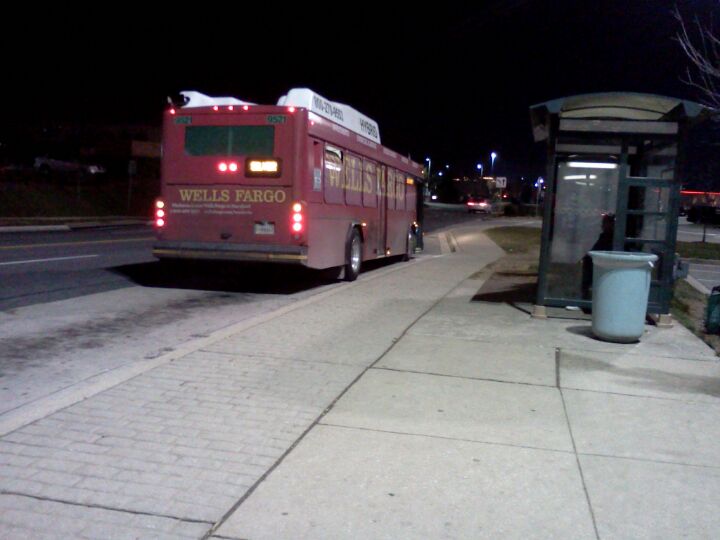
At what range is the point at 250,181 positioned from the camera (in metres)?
12.8

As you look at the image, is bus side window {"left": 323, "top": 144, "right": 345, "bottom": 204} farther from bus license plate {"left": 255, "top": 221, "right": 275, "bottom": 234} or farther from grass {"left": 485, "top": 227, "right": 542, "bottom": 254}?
grass {"left": 485, "top": 227, "right": 542, "bottom": 254}

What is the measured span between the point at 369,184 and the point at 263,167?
4.72 meters

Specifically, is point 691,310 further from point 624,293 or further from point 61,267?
point 61,267

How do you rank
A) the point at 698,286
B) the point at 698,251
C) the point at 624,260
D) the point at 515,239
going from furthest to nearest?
the point at 515,239
the point at 698,251
the point at 698,286
the point at 624,260

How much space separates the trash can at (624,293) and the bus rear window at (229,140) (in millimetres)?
6104

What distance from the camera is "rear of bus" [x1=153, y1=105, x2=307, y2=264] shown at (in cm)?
1260

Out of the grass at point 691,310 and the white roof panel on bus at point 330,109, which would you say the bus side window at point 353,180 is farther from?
the grass at point 691,310

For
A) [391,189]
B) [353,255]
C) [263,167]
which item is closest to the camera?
[263,167]

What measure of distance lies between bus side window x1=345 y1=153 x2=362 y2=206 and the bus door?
193 cm

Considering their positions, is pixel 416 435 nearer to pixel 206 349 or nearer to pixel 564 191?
pixel 206 349

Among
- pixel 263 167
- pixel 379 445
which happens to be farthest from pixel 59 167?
pixel 379 445

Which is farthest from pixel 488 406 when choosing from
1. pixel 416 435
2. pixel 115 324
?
pixel 115 324

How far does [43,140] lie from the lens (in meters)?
68.1

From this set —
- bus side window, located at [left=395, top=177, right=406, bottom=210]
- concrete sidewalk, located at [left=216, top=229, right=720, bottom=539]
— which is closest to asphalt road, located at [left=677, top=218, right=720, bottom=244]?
bus side window, located at [left=395, top=177, right=406, bottom=210]
